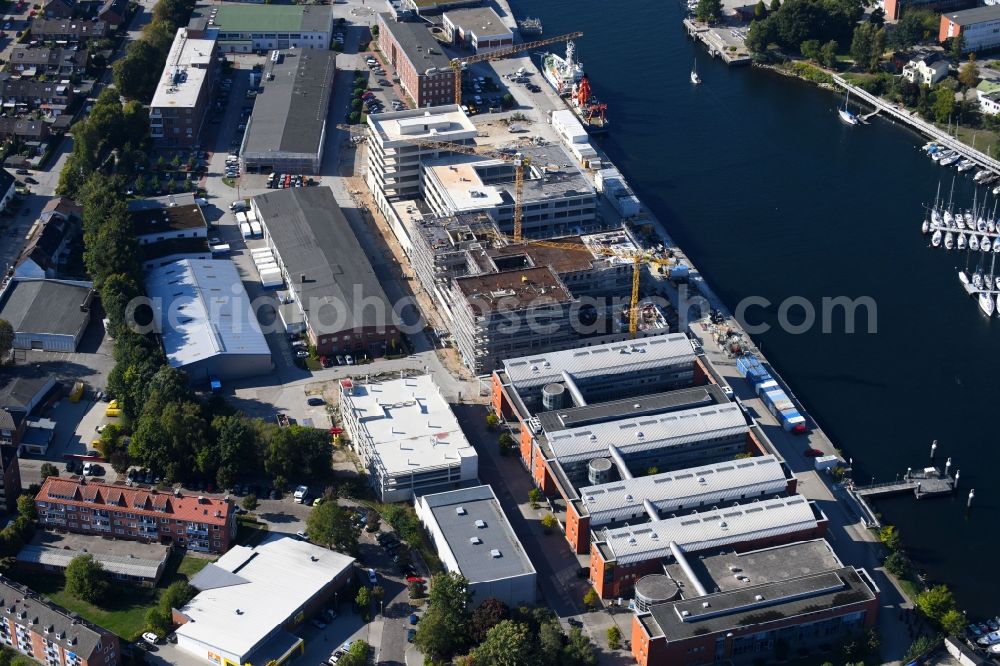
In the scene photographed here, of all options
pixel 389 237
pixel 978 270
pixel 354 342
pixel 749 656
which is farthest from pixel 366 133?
pixel 749 656

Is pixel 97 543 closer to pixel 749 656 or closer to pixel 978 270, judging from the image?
pixel 749 656

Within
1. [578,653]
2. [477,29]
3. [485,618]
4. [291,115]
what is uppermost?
[477,29]

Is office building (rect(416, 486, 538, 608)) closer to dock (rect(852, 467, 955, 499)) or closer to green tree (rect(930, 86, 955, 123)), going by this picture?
dock (rect(852, 467, 955, 499))

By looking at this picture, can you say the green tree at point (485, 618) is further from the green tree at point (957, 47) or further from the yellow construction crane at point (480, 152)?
the green tree at point (957, 47)

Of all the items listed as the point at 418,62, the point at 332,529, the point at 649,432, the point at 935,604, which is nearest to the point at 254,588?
the point at 332,529

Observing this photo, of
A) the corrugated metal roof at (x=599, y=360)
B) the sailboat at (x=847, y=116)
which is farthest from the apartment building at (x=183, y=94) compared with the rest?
the sailboat at (x=847, y=116)

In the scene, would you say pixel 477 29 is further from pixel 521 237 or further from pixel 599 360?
pixel 599 360
